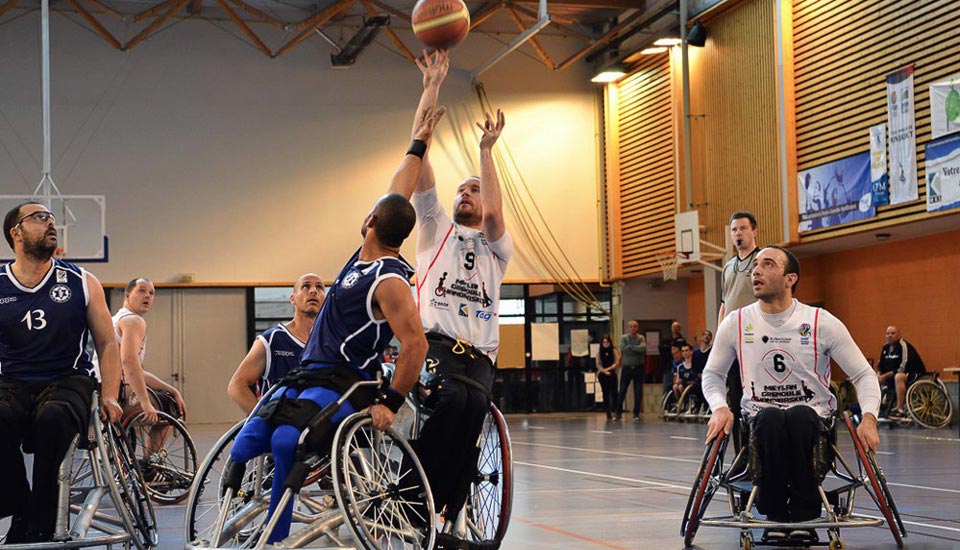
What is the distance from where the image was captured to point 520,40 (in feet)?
66.6

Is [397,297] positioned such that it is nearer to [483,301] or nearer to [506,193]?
[483,301]

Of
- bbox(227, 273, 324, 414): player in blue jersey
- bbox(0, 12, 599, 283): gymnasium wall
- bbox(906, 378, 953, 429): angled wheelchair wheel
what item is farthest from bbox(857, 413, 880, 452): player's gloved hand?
bbox(0, 12, 599, 283): gymnasium wall

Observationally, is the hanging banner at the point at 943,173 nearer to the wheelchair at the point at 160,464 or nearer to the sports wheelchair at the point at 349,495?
the wheelchair at the point at 160,464

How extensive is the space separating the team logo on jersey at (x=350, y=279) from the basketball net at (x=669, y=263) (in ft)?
54.6

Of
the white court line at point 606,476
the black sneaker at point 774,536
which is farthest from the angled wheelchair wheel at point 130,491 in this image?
the white court line at point 606,476

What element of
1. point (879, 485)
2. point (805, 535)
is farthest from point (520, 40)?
point (879, 485)

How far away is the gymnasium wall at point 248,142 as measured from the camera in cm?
2141

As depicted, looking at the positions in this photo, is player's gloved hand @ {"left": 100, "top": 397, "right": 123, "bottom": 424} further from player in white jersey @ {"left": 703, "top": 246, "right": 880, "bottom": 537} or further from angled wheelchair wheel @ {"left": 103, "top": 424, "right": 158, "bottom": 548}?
player in white jersey @ {"left": 703, "top": 246, "right": 880, "bottom": 537}

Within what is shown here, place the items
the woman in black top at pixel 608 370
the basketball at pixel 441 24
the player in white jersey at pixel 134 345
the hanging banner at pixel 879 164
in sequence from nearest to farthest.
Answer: the basketball at pixel 441 24 → the player in white jersey at pixel 134 345 → the hanging banner at pixel 879 164 → the woman in black top at pixel 608 370

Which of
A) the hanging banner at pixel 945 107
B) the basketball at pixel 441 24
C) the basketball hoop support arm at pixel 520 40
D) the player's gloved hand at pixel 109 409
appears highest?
the basketball hoop support arm at pixel 520 40

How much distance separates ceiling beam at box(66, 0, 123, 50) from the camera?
2057cm

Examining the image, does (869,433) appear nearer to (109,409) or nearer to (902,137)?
(109,409)

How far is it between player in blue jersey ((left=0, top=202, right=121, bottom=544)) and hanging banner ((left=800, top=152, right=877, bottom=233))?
12.8m

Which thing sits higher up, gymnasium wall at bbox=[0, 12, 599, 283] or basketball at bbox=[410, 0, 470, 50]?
gymnasium wall at bbox=[0, 12, 599, 283]
